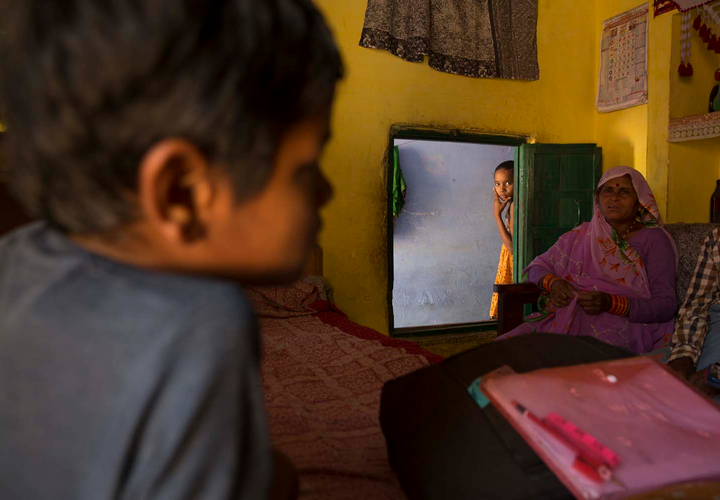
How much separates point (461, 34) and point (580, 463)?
430cm

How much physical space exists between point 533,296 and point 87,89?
289 centimetres

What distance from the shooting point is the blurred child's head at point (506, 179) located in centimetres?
530

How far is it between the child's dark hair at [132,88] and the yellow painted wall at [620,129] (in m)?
4.81

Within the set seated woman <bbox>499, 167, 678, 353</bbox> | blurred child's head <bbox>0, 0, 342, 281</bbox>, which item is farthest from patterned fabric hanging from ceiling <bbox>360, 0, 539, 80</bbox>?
blurred child's head <bbox>0, 0, 342, 281</bbox>

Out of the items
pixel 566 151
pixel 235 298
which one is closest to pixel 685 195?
pixel 566 151

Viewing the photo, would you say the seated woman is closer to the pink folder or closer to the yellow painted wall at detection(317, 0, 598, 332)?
the yellow painted wall at detection(317, 0, 598, 332)

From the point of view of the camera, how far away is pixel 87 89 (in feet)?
1.13

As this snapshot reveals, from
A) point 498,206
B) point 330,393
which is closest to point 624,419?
point 330,393

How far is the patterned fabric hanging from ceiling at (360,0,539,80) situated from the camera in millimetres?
4078

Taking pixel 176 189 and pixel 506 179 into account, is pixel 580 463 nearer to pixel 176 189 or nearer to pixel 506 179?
pixel 176 189

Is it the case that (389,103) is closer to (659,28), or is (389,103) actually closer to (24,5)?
(659,28)

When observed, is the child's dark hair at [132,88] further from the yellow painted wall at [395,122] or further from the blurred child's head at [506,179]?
the blurred child's head at [506,179]

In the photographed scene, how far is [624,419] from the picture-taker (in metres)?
0.70

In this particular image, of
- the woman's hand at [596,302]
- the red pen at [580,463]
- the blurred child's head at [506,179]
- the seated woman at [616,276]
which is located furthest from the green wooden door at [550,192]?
the red pen at [580,463]
